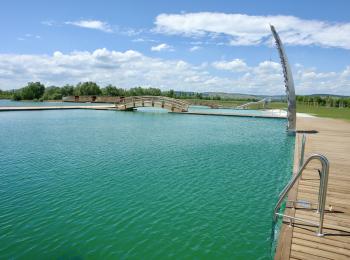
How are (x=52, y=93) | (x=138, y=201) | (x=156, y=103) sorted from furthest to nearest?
(x=52, y=93) < (x=156, y=103) < (x=138, y=201)

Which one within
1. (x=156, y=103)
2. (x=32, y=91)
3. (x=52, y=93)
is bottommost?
(x=156, y=103)

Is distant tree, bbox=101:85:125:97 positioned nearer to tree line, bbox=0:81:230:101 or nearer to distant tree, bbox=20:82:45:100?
tree line, bbox=0:81:230:101

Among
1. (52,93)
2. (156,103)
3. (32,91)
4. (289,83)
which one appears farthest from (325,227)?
(52,93)

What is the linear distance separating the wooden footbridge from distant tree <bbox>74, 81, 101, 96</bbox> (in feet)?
206

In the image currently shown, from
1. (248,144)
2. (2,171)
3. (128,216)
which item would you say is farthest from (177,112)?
(128,216)

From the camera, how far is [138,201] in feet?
31.3

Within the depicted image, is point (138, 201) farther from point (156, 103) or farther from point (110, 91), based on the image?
point (110, 91)

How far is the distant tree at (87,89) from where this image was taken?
112m

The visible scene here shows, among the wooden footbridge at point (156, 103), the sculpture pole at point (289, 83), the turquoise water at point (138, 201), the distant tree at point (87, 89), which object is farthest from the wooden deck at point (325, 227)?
the distant tree at point (87, 89)

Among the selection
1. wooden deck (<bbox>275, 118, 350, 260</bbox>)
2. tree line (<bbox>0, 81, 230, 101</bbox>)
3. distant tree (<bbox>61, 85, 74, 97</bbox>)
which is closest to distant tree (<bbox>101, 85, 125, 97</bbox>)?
tree line (<bbox>0, 81, 230, 101</bbox>)

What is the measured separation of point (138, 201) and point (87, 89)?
110 m

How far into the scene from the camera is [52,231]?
7555 mm

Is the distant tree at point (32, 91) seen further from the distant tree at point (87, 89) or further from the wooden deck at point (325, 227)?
the wooden deck at point (325, 227)

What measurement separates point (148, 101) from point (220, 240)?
45523 millimetres
